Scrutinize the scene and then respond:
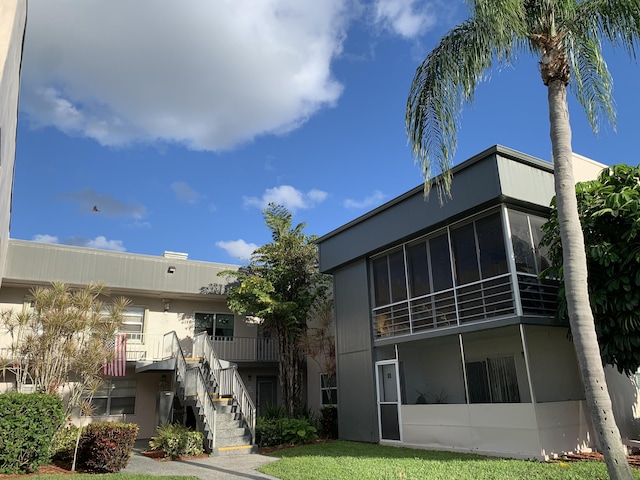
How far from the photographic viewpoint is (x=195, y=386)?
552 inches

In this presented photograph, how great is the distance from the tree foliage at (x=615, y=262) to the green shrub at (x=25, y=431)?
10.8m

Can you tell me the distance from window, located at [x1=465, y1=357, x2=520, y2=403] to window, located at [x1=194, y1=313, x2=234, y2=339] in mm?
10190

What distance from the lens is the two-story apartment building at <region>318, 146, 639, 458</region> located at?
34.3 feet

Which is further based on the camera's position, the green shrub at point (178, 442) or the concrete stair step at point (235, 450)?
the concrete stair step at point (235, 450)

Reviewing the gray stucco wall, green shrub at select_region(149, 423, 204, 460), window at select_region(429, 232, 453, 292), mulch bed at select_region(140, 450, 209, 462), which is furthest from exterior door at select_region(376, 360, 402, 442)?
the gray stucco wall

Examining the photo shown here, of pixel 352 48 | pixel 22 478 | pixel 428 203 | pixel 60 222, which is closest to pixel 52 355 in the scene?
pixel 22 478

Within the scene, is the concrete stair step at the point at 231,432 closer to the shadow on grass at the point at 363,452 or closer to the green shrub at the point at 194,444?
the green shrub at the point at 194,444

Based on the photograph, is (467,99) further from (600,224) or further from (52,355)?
(52,355)

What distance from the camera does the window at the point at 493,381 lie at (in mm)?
12141

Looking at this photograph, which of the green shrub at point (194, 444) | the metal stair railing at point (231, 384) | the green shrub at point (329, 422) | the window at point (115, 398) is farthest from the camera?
the window at point (115, 398)

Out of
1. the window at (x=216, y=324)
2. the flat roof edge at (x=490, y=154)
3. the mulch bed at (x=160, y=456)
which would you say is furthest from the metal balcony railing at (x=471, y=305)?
the window at (x=216, y=324)

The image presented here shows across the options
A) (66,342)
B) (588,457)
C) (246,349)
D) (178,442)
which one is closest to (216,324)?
(246,349)

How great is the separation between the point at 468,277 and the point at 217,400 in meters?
7.87

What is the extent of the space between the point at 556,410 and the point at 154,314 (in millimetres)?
14167
